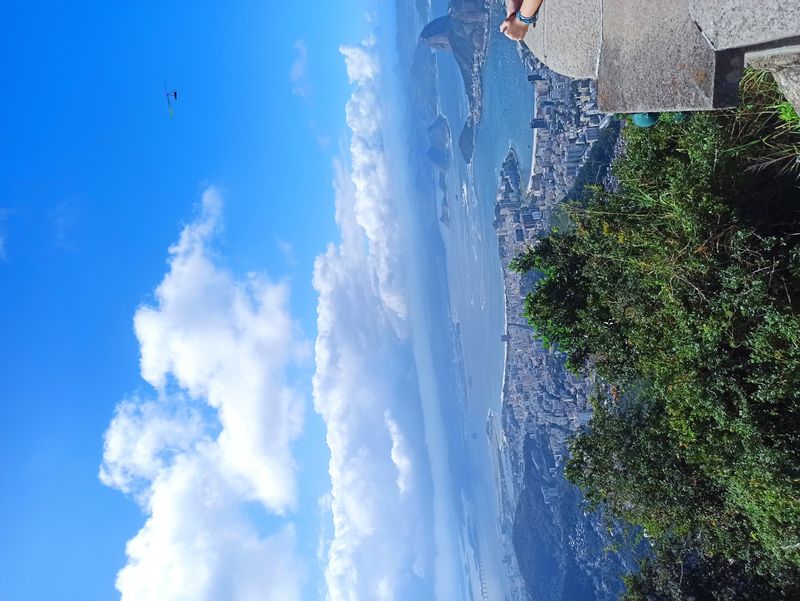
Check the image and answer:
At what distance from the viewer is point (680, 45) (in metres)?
2.89

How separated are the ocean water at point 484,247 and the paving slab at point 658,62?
189 ft

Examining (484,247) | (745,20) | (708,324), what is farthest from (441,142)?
(745,20)

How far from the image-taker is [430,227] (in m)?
189

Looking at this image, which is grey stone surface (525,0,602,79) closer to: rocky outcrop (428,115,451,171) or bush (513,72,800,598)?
bush (513,72,800,598)

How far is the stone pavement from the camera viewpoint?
249 cm

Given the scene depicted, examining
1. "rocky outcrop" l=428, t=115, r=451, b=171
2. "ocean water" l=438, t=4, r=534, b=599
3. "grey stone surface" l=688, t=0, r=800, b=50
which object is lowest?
"grey stone surface" l=688, t=0, r=800, b=50

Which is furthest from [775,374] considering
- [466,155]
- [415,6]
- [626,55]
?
[415,6]

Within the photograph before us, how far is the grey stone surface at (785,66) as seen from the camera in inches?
116

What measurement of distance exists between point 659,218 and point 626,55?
333cm

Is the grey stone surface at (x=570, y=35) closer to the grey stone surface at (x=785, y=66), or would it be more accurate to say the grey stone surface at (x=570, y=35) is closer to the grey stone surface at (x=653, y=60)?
the grey stone surface at (x=653, y=60)

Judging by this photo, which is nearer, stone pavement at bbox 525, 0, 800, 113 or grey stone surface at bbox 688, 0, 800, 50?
grey stone surface at bbox 688, 0, 800, 50

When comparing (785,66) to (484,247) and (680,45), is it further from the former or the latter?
(484,247)

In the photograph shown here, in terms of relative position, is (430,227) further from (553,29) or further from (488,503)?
(553,29)

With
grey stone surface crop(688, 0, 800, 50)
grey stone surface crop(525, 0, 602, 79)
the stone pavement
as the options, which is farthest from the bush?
grey stone surface crop(688, 0, 800, 50)
